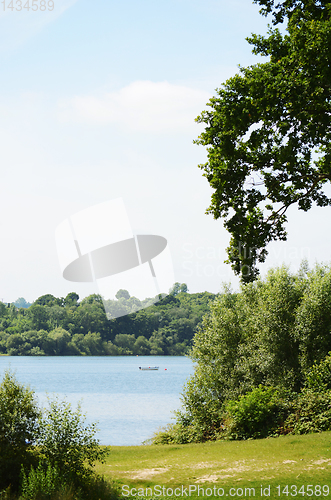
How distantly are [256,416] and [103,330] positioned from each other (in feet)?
354

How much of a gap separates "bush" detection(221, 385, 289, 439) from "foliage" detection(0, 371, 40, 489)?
44.5 feet

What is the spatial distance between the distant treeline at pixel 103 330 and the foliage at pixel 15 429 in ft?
352

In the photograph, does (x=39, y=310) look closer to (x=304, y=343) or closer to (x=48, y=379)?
(x=48, y=379)

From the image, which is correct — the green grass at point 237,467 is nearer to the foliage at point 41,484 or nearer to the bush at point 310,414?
the bush at point 310,414

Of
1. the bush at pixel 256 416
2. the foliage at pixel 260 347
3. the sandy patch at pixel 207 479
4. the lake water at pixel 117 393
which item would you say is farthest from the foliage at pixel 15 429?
the foliage at pixel 260 347

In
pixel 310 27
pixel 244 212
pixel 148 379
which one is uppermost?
pixel 310 27

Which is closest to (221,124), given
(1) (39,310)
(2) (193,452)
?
(2) (193,452)

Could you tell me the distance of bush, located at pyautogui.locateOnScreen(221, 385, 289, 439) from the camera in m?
22.2

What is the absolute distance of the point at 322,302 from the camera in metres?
24.4

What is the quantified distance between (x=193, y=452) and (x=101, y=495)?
8.66 m

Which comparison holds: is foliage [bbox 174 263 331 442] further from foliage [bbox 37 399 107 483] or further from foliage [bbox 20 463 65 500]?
foliage [bbox 20 463 65 500]

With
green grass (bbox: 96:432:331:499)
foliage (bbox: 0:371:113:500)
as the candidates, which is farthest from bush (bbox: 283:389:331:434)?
foliage (bbox: 0:371:113:500)

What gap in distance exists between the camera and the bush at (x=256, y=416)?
72.8 ft

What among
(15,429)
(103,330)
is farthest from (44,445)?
(103,330)
